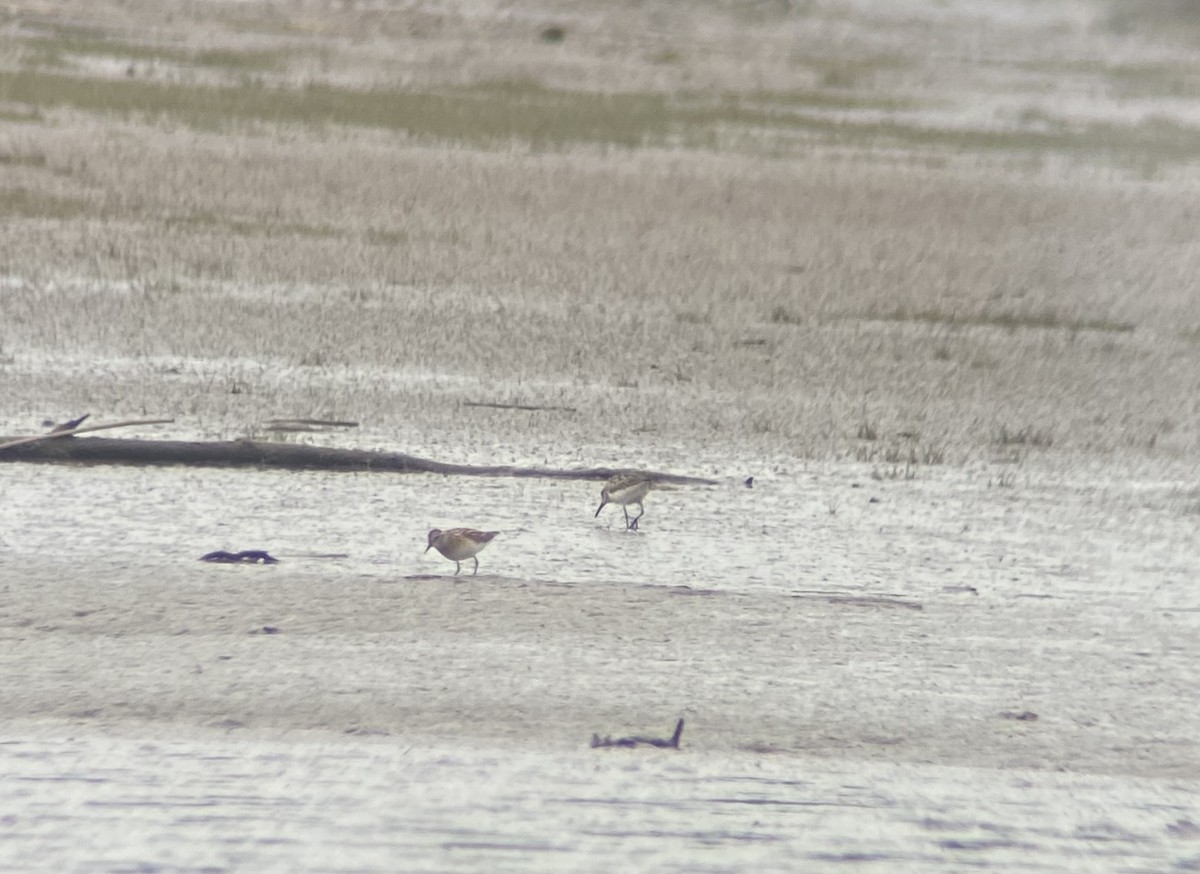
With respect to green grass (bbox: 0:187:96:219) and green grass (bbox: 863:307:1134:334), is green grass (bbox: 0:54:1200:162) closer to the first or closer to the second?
green grass (bbox: 0:187:96:219)

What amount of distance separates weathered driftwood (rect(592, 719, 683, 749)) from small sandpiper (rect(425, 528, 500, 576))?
1396mm

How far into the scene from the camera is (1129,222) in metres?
16.1

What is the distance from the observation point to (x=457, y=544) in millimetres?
4445

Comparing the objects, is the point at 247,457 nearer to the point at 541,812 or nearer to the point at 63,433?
the point at 63,433

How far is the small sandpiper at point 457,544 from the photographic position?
4.45 metres

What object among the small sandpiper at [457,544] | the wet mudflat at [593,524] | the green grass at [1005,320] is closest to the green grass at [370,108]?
the wet mudflat at [593,524]

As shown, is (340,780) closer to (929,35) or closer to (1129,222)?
(1129,222)

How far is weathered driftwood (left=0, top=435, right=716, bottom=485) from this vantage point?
563 centimetres

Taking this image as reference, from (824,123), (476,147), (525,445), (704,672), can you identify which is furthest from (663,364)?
(824,123)

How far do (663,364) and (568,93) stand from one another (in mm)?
18796

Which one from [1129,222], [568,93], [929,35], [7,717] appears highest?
[929,35]

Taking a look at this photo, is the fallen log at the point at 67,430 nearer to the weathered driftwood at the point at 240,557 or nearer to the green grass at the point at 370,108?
the weathered driftwood at the point at 240,557

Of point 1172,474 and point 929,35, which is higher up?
point 929,35

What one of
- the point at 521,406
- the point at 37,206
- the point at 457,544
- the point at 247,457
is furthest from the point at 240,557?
the point at 37,206
